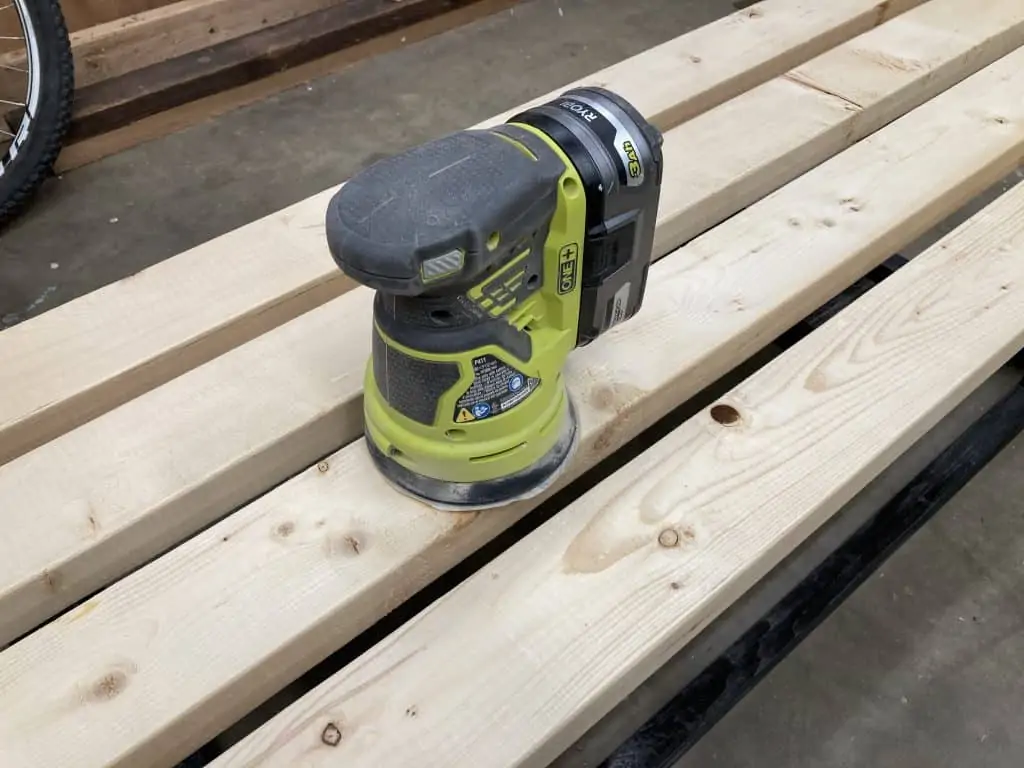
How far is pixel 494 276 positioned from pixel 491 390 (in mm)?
101

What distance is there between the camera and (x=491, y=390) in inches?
29.7

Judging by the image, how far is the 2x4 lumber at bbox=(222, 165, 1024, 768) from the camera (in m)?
0.71

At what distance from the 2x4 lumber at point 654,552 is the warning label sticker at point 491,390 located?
0.46 ft

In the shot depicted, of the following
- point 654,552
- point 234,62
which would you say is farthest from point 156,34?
point 654,552

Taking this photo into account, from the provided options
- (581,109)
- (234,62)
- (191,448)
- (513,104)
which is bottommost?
(513,104)

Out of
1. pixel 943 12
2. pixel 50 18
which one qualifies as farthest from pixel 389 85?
pixel 943 12

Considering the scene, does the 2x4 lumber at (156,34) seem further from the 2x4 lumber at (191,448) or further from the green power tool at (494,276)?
the green power tool at (494,276)

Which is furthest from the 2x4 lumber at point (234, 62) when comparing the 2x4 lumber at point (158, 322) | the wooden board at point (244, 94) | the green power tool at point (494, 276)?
the green power tool at point (494, 276)

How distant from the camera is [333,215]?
0.66 metres

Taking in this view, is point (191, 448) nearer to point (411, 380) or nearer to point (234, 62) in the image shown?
point (411, 380)

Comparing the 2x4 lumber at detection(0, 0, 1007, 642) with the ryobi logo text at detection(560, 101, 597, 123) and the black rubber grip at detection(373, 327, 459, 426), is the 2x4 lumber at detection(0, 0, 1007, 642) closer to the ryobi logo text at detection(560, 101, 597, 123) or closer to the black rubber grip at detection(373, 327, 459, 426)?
the black rubber grip at detection(373, 327, 459, 426)

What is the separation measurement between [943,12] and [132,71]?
1616 mm

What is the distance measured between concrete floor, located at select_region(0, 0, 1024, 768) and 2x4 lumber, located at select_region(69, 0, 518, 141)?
82 mm

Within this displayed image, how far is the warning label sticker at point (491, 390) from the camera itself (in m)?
0.74
